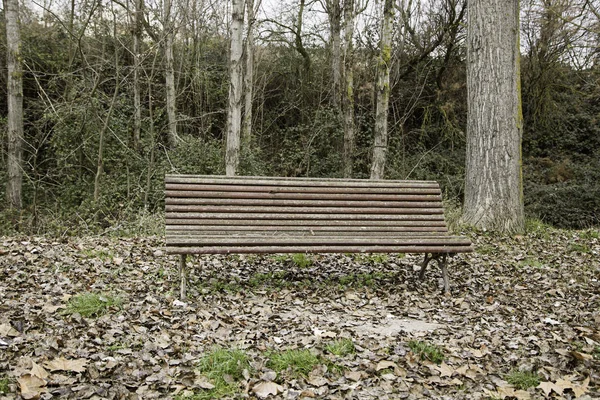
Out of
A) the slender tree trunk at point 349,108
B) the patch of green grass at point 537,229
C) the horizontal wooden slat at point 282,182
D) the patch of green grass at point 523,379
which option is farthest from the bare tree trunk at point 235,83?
the patch of green grass at point 523,379

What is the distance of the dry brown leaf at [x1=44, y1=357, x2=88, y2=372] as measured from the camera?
325 centimetres

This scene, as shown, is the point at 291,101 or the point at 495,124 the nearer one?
the point at 495,124

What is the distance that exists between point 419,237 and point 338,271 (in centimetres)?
115

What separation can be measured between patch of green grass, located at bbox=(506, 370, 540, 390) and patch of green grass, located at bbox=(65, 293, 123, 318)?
292 centimetres

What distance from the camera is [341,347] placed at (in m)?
3.76

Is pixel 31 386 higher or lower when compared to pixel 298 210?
lower

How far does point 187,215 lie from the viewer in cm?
516

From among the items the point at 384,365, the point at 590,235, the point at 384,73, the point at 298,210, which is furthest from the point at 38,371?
the point at 384,73

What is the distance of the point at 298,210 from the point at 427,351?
2129mm

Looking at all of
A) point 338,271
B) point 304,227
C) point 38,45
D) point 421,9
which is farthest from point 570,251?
point 38,45

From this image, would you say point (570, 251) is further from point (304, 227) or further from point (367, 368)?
point (367, 368)

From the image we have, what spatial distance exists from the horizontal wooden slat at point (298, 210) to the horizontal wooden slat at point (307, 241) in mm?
440

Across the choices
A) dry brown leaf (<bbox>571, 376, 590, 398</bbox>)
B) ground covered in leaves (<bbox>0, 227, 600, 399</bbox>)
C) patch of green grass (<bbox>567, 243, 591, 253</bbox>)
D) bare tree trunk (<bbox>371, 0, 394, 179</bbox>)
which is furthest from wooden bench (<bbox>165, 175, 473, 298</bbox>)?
bare tree trunk (<bbox>371, 0, 394, 179</bbox>)

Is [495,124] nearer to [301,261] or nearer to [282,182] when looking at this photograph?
[301,261]
